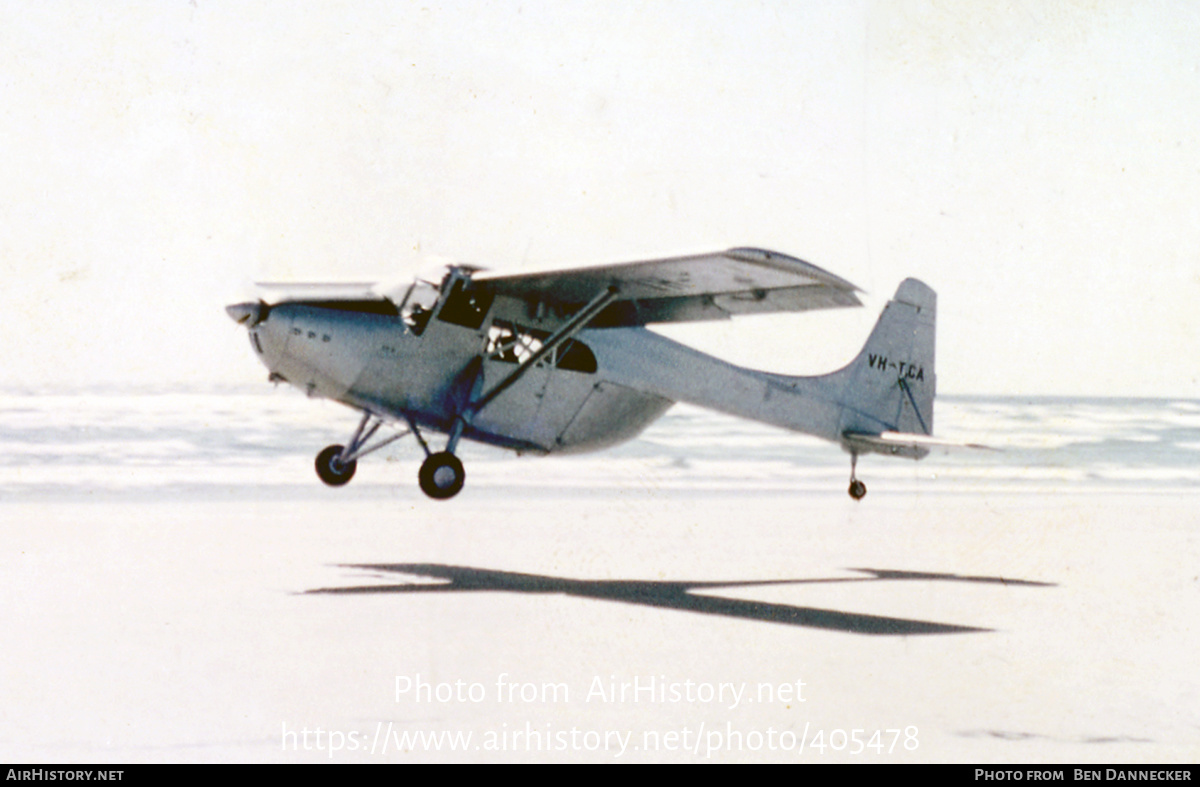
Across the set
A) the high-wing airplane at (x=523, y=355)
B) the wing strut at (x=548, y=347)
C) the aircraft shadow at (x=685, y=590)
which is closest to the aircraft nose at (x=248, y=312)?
the high-wing airplane at (x=523, y=355)

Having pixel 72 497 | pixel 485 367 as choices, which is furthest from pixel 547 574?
pixel 72 497

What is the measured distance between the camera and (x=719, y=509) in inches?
749

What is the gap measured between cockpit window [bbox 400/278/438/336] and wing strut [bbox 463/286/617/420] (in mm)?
963

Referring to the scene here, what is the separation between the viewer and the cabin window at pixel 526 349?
12703 mm

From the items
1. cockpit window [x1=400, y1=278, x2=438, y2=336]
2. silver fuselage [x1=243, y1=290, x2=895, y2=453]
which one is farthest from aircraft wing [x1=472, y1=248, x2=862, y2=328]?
cockpit window [x1=400, y1=278, x2=438, y2=336]

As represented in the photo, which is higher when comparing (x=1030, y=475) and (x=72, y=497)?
(x=72, y=497)

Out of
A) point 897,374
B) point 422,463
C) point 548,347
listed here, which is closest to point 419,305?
point 548,347

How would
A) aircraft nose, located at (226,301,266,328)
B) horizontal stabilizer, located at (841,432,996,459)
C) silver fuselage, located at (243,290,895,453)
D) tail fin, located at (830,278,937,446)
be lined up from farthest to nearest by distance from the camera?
1. tail fin, located at (830,278,937,446)
2. horizontal stabilizer, located at (841,432,996,459)
3. silver fuselage, located at (243,290,895,453)
4. aircraft nose, located at (226,301,266,328)

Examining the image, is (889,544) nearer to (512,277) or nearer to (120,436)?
(512,277)

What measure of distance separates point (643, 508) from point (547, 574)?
6.58 meters

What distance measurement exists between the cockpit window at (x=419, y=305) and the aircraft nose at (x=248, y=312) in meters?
1.38

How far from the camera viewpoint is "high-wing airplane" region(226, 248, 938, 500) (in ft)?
38.9

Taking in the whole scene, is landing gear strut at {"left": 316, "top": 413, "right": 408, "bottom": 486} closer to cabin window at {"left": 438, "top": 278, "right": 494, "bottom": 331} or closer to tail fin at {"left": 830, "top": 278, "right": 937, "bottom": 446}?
cabin window at {"left": 438, "top": 278, "right": 494, "bottom": 331}

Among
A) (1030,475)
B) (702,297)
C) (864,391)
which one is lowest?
(1030,475)
